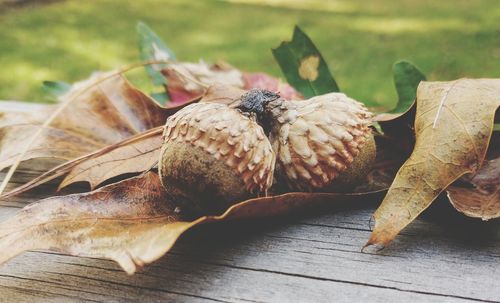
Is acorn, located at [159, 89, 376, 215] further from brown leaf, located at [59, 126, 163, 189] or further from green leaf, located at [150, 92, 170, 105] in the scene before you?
green leaf, located at [150, 92, 170, 105]

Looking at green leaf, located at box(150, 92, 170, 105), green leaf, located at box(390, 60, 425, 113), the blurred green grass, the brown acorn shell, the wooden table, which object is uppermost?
the brown acorn shell

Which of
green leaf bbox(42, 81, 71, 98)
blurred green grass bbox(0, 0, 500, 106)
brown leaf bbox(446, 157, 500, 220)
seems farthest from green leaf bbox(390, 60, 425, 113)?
blurred green grass bbox(0, 0, 500, 106)

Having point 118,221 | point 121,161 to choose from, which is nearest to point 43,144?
point 121,161

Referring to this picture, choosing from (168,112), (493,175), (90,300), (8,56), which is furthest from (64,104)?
(8,56)

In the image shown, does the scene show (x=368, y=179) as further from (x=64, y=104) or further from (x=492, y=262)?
(x=64, y=104)

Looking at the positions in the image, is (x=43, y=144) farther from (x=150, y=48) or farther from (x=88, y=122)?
(x=150, y=48)

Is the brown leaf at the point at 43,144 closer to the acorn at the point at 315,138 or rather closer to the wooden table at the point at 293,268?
the wooden table at the point at 293,268
